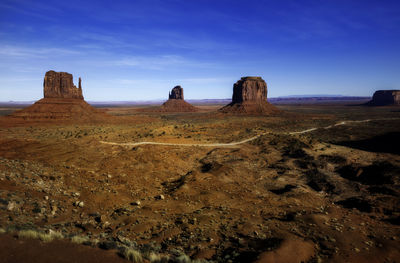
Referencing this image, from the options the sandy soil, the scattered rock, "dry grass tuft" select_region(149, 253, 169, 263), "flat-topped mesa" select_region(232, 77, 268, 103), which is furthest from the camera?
"flat-topped mesa" select_region(232, 77, 268, 103)

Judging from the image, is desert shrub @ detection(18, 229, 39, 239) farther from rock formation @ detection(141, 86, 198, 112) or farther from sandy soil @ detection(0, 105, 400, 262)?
rock formation @ detection(141, 86, 198, 112)

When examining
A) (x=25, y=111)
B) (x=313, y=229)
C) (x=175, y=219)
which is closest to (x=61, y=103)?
(x=25, y=111)

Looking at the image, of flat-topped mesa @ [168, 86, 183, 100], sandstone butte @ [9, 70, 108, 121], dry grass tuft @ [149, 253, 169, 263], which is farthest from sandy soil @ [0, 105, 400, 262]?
flat-topped mesa @ [168, 86, 183, 100]

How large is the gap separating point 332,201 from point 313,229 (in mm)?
6224

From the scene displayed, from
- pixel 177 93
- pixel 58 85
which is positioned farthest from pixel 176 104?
pixel 58 85

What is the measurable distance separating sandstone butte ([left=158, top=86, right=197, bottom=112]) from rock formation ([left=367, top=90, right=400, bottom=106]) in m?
153

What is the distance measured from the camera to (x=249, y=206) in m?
13.8

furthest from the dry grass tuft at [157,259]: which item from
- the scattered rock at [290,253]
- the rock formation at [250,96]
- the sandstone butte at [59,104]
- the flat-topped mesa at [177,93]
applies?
the flat-topped mesa at [177,93]

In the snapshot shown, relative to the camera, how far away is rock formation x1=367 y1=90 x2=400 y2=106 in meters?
166

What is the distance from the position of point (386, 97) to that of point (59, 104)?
8778 inches

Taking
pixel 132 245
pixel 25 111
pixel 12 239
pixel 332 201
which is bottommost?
pixel 332 201

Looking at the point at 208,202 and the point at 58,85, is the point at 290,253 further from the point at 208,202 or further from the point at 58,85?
the point at 58,85

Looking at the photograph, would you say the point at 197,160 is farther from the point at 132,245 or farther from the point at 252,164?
the point at 132,245

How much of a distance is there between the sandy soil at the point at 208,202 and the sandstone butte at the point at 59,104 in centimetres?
5243
